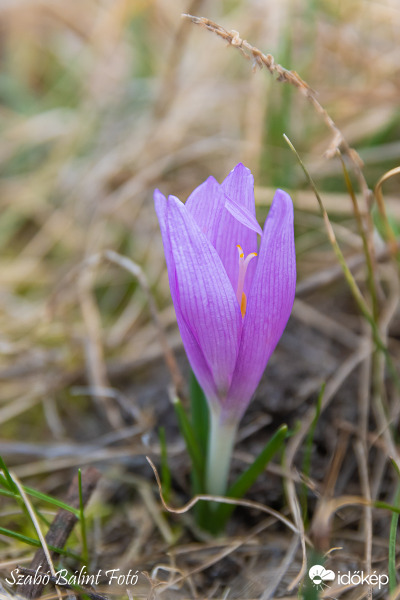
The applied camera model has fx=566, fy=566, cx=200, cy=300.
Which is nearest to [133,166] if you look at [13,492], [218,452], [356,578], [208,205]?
[208,205]

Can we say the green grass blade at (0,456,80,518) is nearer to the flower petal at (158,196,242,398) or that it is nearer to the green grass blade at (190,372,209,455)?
the green grass blade at (190,372,209,455)

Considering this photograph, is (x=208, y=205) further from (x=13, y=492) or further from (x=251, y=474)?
(x=13, y=492)

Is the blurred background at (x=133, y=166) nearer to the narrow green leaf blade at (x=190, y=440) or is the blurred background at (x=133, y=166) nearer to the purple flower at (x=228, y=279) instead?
the narrow green leaf blade at (x=190, y=440)

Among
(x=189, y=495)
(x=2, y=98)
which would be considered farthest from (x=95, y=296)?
(x=2, y=98)

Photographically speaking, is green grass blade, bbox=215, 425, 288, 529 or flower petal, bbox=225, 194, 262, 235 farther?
green grass blade, bbox=215, 425, 288, 529

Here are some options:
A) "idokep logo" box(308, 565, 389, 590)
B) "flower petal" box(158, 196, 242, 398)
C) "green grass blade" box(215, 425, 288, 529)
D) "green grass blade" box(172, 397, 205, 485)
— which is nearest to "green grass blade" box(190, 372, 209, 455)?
"green grass blade" box(172, 397, 205, 485)

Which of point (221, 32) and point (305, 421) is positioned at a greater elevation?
point (221, 32)

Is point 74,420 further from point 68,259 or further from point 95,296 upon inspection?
A: point 68,259
